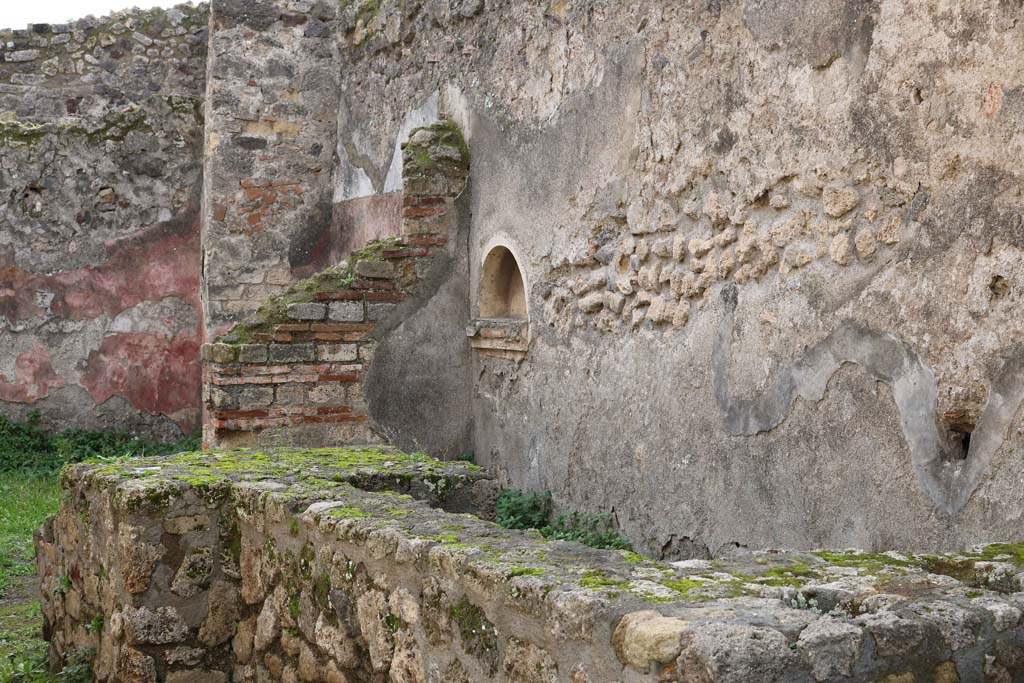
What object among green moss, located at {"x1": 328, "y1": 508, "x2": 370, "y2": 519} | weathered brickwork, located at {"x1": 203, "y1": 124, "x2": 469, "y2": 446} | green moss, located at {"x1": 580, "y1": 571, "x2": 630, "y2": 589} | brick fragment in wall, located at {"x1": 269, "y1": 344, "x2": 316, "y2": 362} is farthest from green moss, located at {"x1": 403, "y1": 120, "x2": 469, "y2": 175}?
green moss, located at {"x1": 580, "y1": 571, "x2": 630, "y2": 589}

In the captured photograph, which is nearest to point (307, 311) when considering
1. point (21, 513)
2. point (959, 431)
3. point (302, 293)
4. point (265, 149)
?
point (302, 293)

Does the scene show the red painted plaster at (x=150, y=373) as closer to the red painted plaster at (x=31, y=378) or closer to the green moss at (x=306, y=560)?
the red painted plaster at (x=31, y=378)

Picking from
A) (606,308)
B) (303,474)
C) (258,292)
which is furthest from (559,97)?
(258,292)

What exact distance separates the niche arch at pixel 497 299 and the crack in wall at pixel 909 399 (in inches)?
96.8

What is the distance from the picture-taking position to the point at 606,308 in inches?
210

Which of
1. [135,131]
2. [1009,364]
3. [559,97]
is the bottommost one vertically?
[1009,364]

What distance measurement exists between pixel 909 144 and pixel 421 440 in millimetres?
4126

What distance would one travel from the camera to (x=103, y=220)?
943 centimetres

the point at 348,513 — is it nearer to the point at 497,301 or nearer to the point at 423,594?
the point at 423,594

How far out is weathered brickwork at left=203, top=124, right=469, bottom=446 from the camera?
6465 mm

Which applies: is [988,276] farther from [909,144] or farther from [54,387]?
[54,387]

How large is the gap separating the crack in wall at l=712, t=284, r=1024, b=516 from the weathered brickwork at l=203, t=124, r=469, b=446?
10.2 ft

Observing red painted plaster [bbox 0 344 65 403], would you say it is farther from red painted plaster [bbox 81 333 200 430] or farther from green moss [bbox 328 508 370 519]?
green moss [bbox 328 508 370 519]

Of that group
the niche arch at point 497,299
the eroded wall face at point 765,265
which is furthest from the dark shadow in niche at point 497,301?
the eroded wall face at point 765,265
